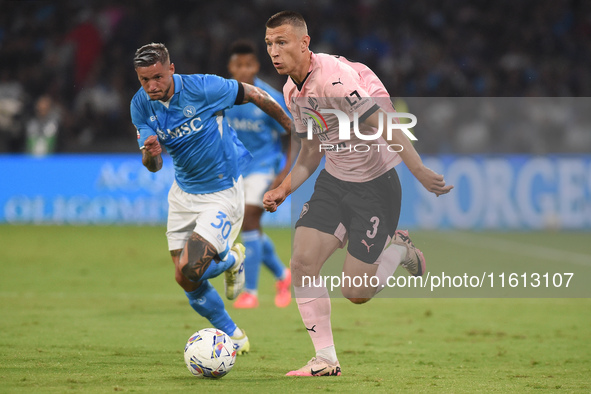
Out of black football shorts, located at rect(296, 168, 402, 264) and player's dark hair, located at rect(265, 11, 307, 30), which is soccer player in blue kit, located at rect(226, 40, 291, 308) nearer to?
black football shorts, located at rect(296, 168, 402, 264)

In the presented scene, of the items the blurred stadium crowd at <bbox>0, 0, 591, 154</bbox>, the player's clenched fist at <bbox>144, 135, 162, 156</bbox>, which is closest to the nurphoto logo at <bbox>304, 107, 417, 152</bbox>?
the player's clenched fist at <bbox>144, 135, 162, 156</bbox>

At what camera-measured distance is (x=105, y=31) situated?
19.2m

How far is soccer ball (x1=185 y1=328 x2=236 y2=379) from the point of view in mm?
5223

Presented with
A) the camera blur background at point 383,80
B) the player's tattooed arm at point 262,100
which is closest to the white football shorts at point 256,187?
the player's tattooed arm at point 262,100

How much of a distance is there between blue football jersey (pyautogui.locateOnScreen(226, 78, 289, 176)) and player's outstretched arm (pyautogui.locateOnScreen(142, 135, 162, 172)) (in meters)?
2.92

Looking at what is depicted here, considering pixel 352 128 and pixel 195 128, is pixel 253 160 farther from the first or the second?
pixel 352 128

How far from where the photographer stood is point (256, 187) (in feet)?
28.8

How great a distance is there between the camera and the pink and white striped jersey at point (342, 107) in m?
5.30

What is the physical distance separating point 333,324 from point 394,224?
7.42ft

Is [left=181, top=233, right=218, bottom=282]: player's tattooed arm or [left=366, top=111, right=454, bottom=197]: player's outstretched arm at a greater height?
[left=366, top=111, right=454, bottom=197]: player's outstretched arm

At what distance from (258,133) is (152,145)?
3391 mm

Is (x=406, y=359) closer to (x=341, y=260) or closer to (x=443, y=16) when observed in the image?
(x=341, y=260)

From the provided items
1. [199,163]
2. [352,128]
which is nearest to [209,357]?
[199,163]

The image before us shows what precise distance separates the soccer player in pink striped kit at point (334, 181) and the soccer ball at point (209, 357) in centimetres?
45
